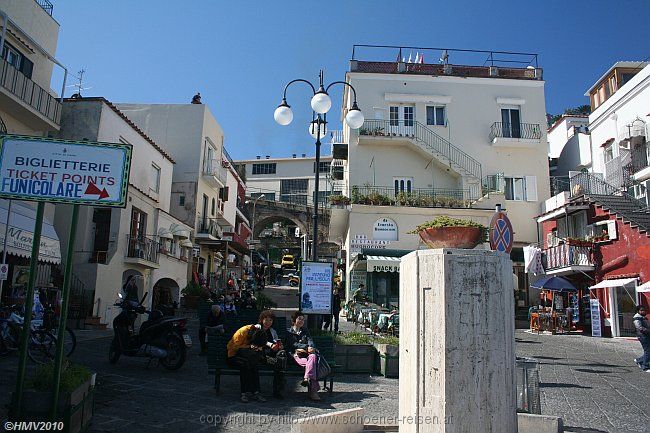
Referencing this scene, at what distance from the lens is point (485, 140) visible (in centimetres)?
2684

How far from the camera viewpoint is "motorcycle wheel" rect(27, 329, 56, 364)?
29.1 feet

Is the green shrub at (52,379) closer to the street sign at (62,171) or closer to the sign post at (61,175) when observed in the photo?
the sign post at (61,175)

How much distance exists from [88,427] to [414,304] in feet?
11.8

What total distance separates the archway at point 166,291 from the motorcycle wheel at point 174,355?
48.2 ft

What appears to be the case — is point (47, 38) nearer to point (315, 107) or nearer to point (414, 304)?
point (315, 107)

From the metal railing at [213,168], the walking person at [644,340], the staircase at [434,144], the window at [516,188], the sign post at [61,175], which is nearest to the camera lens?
the sign post at [61,175]

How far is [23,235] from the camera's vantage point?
43.1 ft

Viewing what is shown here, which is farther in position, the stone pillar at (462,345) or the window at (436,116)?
the window at (436,116)

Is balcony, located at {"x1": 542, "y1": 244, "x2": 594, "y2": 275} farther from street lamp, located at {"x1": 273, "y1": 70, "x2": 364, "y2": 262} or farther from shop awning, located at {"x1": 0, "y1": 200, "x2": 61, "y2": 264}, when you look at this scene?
shop awning, located at {"x1": 0, "y1": 200, "x2": 61, "y2": 264}

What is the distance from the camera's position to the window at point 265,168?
58.7 meters

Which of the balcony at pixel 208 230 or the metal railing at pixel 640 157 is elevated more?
the metal railing at pixel 640 157

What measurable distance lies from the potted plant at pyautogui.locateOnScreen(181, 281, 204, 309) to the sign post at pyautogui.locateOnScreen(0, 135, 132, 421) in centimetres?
1820

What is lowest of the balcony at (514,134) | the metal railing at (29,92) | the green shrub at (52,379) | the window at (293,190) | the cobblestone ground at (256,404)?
the cobblestone ground at (256,404)

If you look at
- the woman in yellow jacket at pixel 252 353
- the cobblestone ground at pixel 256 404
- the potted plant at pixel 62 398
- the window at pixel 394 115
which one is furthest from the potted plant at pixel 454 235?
the window at pixel 394 115
